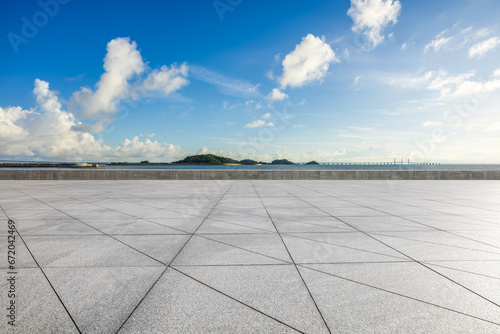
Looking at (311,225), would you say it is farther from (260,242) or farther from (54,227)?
(54,227)

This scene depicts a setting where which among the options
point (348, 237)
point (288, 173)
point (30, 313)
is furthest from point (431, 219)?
point (288, 173)

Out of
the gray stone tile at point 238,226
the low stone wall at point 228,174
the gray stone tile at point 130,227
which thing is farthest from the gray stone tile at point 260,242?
the low stone wall at point 228,174

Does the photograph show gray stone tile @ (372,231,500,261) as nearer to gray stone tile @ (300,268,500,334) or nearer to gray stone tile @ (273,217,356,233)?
gray stone tile @ (273,217,356,233)

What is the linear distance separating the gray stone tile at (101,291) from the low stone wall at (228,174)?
1805cm

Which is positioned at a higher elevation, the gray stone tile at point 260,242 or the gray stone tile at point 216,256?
the gray stone tile at point 260,242

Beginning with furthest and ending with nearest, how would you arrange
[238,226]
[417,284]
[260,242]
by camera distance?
[238,226]
[260,242]
[417,284]

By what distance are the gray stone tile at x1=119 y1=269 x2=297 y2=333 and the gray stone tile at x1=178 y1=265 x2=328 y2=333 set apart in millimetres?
127

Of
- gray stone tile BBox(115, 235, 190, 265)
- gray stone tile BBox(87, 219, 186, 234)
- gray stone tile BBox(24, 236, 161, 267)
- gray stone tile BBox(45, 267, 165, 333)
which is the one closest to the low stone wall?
gray stone tile BBox(87, 219, 186, 234)

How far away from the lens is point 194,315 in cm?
261

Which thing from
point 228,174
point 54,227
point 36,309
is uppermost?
point 228,174

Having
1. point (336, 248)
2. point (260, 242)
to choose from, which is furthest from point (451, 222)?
point (260, 242)

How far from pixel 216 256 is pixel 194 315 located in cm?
155

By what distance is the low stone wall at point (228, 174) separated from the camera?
21.4 meters

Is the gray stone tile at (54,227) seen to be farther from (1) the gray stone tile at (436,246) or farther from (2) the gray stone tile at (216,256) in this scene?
(1) the gray stone tile at (436,246)
